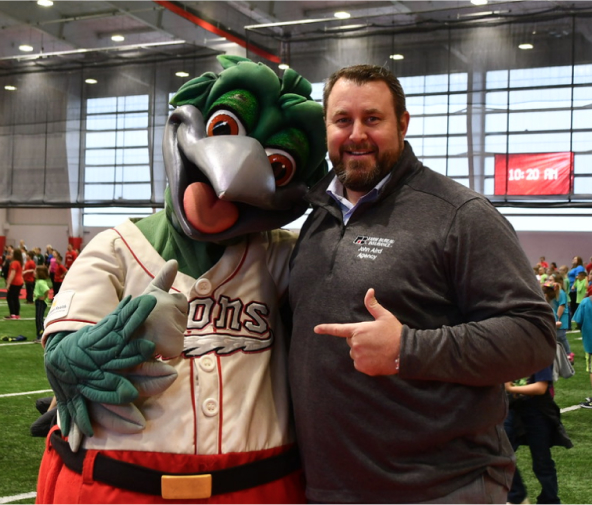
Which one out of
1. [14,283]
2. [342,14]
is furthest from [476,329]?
[342,14]

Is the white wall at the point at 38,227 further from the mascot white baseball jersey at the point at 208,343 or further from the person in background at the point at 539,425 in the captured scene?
the mascot white baseball jersey at the point at 208,343

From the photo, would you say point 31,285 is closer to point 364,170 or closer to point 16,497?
point 16,497

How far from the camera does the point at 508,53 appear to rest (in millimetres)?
17688

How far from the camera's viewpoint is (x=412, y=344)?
200 centimetres

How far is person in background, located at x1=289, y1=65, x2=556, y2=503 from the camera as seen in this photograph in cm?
202

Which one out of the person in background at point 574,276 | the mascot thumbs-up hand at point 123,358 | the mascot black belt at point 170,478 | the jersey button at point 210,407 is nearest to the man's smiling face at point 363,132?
the mascot thumbs-up hand at point 123,358

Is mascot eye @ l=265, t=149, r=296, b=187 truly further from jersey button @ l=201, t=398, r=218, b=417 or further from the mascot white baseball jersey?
jersey button @ l=201, t=398, r=218, b=417

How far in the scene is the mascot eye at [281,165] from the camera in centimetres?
249

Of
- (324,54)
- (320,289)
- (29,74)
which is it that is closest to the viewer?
(320,289)

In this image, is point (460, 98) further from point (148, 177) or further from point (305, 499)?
point (305, 499)

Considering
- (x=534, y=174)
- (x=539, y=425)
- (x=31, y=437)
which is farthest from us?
(x=534, y=174)

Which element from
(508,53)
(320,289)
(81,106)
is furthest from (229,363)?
(81,106)

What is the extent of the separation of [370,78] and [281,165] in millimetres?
402

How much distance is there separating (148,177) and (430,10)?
9.36m
